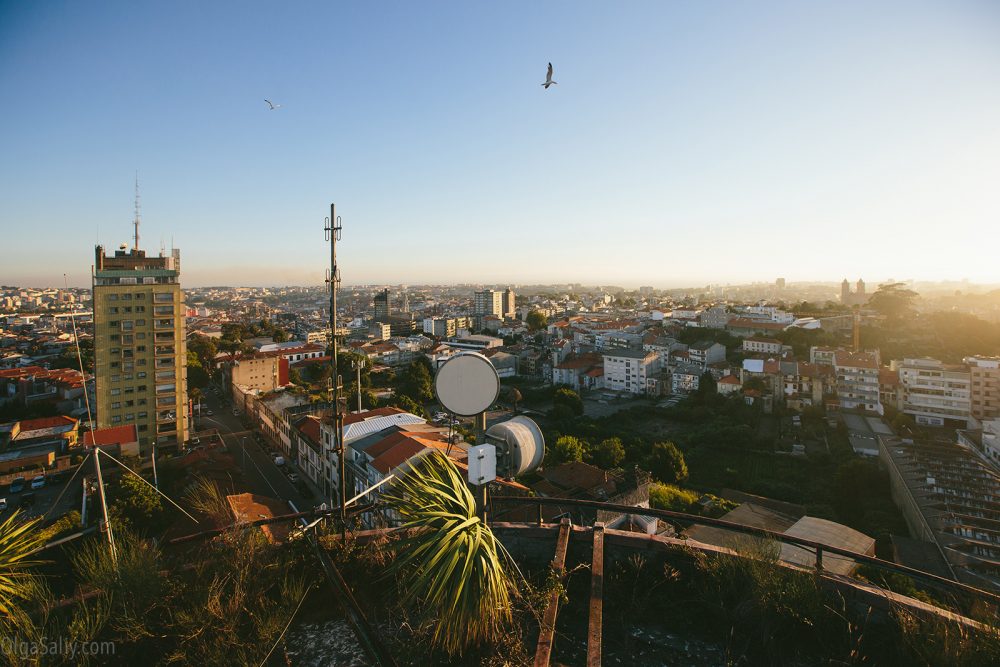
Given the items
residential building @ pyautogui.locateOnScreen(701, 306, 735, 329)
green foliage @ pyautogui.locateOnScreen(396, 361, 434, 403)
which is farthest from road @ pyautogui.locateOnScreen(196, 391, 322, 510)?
residential building @ pyautogui.locateOnScreen(701, 306, 735, 329)

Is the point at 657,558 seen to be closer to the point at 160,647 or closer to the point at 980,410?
the point at 160,647

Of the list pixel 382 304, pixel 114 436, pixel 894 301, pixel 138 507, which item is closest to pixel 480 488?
pixel 138 507

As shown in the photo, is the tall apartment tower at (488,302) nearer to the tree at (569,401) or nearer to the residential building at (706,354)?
the residential building at (706,354)

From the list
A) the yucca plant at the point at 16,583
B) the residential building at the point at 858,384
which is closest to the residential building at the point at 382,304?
the residential building at the point at 858,384

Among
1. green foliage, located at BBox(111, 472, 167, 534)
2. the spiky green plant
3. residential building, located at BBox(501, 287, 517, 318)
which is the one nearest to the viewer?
the spiky green plant

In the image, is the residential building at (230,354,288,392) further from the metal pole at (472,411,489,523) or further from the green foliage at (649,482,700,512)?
the metal pole at (472,411,489,523)

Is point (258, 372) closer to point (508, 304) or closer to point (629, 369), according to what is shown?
point (629, 369)
